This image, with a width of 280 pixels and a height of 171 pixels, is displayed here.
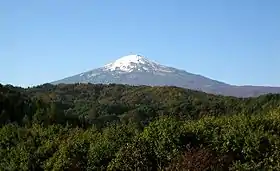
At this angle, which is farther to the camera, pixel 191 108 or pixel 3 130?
pixel 191 108

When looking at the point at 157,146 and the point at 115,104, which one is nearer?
the point at 157,146

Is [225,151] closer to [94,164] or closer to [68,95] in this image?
[94,164]

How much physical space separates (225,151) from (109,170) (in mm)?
3121

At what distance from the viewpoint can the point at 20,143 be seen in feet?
52.5

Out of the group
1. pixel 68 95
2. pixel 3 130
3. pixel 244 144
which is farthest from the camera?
pixel 68 95

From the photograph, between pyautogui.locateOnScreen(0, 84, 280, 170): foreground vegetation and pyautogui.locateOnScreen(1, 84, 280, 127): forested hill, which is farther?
pyautogui.locateOnScreen(1, 84, 280, 127): forested hill

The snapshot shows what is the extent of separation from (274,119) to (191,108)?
190ft

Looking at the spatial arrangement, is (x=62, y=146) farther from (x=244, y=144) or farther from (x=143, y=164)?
(x=244, y=144)

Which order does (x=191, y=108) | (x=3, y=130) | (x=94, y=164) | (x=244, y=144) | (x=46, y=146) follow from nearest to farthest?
(x=244, y=144), (x=94, y=164), (x=46, y=146), (x=3, y=130), (x=191, y=108)

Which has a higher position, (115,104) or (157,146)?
(157,146)

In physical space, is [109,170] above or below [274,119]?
below

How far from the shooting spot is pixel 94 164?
552 inches

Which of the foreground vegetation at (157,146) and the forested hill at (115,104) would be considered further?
the forested hill at (115,104)

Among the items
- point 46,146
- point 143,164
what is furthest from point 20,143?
point 143,164
